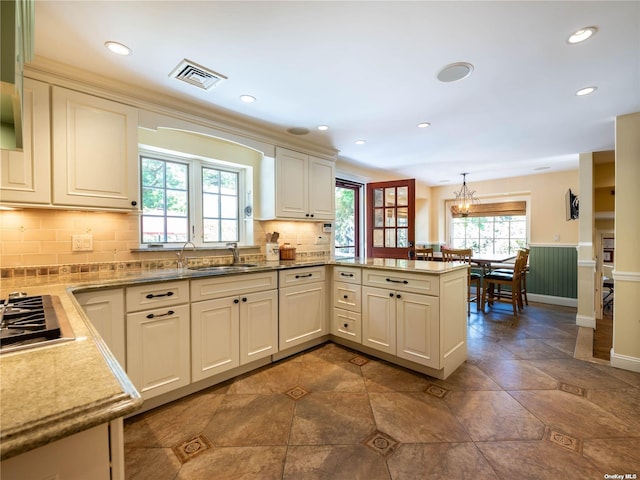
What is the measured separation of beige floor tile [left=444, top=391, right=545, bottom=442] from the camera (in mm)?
1729

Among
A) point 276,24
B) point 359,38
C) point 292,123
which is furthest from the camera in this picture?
point 292,123

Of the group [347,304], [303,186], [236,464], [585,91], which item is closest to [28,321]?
[236,464]

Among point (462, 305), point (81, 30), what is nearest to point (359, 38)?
point (81, 30)

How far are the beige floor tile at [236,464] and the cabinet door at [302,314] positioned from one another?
1092mm

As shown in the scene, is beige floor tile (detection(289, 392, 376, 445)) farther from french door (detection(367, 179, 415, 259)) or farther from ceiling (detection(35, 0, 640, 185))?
french door (detection(367, 179, 415, 259))

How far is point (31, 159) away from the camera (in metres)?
1.79

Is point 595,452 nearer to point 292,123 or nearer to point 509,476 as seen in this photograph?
point 509,476

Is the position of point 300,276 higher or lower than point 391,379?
higher

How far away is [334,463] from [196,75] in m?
2.55

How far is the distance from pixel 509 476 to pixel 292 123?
3007 millimetres

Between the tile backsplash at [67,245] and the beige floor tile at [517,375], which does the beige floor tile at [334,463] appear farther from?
the tile backsplash at [67,245]

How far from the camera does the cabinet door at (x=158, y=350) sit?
1874 mm

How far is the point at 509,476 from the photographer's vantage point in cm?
143

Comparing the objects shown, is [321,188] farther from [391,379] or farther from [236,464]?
[236,464]
